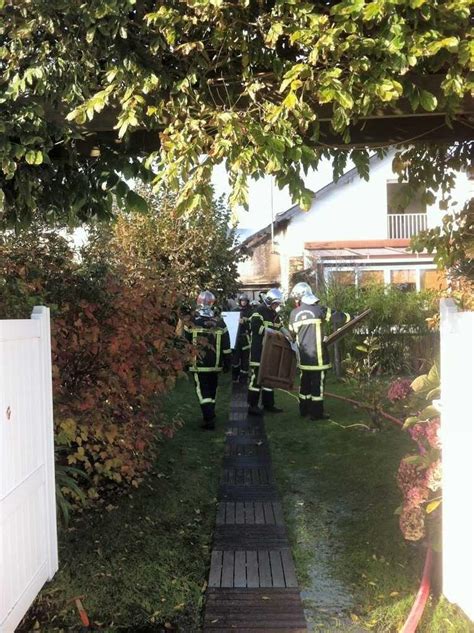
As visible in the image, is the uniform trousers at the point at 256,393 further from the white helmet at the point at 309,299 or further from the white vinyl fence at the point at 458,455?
the white vinyl fence at the point at 458,455

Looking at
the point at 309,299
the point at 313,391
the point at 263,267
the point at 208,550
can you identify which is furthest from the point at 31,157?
the point at 263,267

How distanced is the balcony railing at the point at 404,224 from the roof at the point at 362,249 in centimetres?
171

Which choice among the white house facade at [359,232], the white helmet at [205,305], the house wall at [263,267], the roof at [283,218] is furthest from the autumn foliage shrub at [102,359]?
the house wall at [263,267]

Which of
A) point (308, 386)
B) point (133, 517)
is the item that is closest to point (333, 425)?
point (308, 386)

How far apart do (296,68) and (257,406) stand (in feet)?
25.2

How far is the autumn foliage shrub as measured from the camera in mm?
5270

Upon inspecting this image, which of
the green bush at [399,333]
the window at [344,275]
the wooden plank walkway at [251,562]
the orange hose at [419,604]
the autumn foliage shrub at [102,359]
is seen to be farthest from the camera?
the window at [344,275]

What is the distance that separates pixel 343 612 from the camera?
389 cm

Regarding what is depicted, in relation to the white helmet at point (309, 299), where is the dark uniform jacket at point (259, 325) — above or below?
below

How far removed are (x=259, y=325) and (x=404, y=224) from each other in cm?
1711

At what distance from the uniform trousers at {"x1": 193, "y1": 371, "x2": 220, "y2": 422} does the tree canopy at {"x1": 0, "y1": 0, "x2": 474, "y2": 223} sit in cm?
557

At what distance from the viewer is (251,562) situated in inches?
180

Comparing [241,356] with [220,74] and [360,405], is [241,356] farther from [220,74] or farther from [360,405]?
[220,74]

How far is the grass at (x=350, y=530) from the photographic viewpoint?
3.82 m
